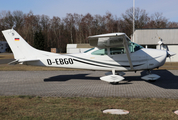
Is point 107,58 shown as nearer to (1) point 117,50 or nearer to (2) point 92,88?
A: (1) point 117,50

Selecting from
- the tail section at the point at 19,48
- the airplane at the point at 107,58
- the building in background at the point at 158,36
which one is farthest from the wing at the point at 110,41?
the building in background at the point at 158,36

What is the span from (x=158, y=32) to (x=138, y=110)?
68.2 feet

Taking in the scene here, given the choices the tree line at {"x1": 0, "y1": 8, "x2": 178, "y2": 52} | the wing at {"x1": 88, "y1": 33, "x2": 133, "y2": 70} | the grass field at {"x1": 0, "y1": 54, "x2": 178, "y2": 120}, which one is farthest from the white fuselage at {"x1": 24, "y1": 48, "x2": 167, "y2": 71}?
the tree line at {"x1": 0, "y1": 8, "x2": 178, "y2": 52}

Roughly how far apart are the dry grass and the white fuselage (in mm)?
3830

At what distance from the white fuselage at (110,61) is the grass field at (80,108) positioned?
3817 millimetres

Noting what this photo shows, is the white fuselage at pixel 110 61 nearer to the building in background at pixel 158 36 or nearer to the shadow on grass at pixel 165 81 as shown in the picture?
the shadow on grass at pixel 165 81

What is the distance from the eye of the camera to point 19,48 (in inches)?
400

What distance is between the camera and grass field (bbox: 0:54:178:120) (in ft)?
14.4

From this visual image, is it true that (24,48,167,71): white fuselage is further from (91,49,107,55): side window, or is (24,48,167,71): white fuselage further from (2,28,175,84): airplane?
(91,49,107,55): side window

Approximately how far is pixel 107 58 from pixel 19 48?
4.81m

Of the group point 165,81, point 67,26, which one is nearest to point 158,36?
point 165,81

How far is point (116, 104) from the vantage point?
5.43 m

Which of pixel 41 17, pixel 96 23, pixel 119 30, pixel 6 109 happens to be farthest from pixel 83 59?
pixel 41 17

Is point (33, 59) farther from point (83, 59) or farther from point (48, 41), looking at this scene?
point (48, 41)
